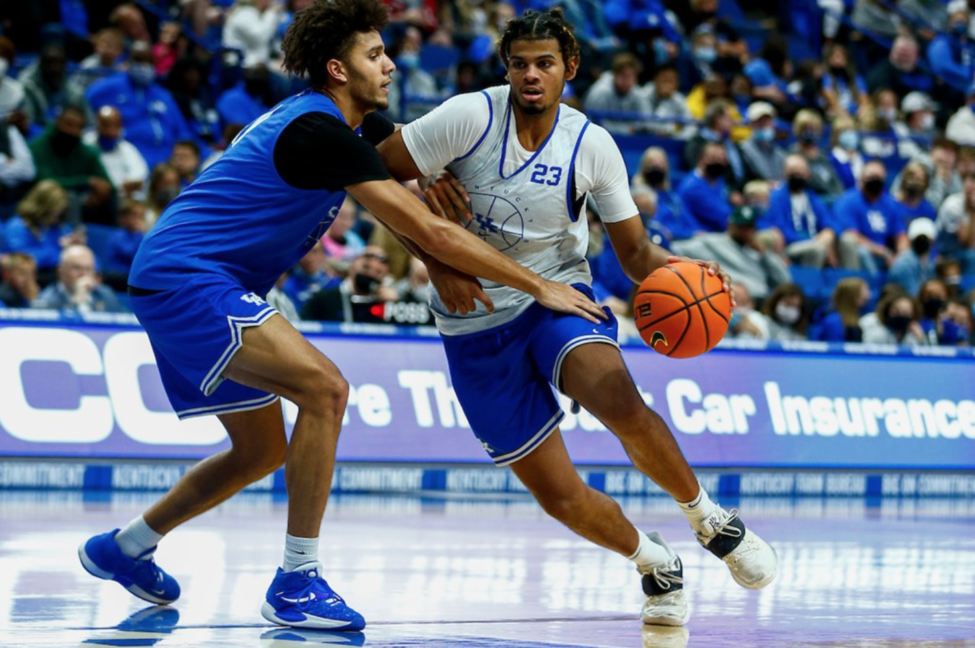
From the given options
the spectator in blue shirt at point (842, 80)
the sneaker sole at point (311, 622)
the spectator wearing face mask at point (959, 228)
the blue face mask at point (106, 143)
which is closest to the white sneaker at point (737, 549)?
the sneaker sole at point (311, 622)

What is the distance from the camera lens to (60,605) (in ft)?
19.5

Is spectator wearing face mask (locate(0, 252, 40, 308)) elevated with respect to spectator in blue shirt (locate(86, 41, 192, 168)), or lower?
lower

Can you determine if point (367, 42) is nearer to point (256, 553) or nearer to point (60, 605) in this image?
point (60, 605)

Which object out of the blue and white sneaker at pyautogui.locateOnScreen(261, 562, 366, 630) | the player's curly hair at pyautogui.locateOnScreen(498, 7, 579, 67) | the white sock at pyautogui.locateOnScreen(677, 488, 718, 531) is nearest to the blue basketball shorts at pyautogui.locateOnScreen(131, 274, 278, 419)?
the blue and white sneaker at pyautogui.locateOnScreen(261, 562, 366, 630)

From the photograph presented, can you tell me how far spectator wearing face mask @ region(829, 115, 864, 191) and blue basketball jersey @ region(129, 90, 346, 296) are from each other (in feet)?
47.1

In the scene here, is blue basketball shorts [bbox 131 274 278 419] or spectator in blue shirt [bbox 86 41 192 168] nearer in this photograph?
blue basketball shorts [bbox 131 274 278 419]

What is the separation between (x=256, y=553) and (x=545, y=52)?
3278 mm

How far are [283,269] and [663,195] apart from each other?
1045 cm

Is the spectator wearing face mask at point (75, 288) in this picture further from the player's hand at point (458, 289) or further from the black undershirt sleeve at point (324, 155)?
the black undershirt sleeve at point (324, 155)

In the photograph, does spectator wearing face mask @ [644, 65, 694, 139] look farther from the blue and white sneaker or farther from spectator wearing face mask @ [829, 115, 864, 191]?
the blue and white sneaker

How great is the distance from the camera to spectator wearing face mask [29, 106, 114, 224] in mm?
13445

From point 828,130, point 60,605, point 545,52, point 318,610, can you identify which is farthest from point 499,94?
point 828,130

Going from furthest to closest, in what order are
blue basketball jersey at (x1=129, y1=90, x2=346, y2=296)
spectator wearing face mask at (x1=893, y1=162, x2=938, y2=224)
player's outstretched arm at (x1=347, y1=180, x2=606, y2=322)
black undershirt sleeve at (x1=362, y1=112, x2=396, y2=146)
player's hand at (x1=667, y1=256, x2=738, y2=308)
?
spectator wearing face mask at (x1=893, y1=162, x2=938, y2=224)
black undershirt sleeve at (x1=362, y1=112, x2=396, y2=146)
player's hand at (x1=667, y1=256, x2=738, y2=308)
blue basketball jersey at (x1=129, y1=90, x2=346, y2=296)
player's outstretched arm at (x1=347, y1=180, x2=606, y2=322)

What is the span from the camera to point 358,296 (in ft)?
41.1
